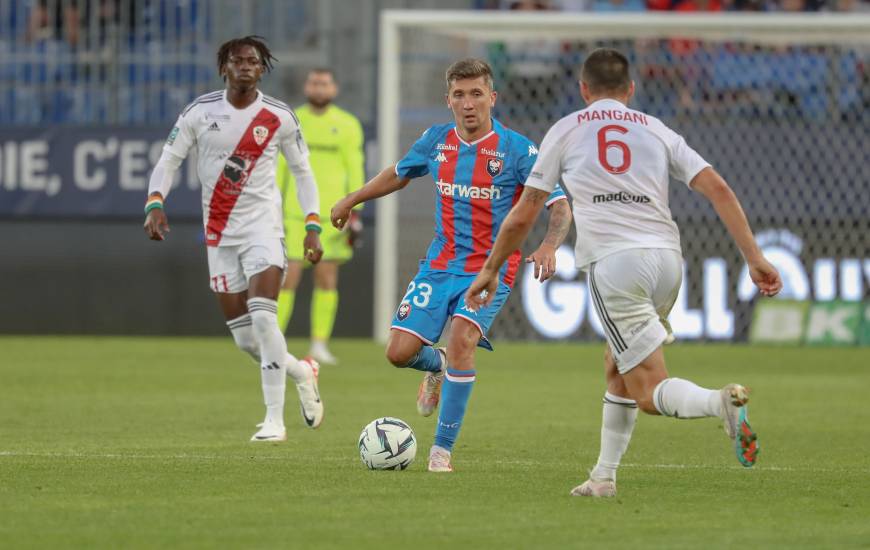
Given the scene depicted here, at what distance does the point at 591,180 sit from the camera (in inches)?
255

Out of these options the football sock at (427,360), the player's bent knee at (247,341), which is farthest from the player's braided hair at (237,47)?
the football sock at (427,360)

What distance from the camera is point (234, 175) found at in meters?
9.35

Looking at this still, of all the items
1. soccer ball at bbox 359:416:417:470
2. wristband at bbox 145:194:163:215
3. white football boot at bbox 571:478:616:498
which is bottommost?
soccer ball at bbox 359:416:417:470

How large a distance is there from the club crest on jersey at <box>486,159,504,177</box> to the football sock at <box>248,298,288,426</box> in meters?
1.74

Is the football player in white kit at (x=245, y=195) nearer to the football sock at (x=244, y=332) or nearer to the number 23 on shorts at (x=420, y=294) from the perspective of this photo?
the football sock at (x=244, y=332)

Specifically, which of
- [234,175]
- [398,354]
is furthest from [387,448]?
[234,175]

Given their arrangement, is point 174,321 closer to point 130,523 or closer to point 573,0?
point 573,0

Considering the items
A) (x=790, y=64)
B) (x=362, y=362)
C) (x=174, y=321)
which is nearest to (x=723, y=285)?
(x=790, y=64)

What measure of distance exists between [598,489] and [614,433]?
0.22 metres

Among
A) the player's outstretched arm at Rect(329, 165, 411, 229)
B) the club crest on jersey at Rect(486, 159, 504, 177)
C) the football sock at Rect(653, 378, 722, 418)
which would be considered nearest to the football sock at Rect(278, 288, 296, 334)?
the player's outstretched arm at Rect(329, 165, 411, 229)

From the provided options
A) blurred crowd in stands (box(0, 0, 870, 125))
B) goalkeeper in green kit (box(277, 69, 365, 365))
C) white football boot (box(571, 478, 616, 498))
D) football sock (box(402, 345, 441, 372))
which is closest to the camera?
white football boot (box(571, 478, 616, 498))

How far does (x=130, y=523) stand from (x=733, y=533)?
2.04 metres

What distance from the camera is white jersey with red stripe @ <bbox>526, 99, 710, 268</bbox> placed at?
646 cm

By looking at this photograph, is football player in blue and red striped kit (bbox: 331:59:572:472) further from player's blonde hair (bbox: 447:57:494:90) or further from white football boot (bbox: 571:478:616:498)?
white football boot (bbox: 571:478:616:498)
